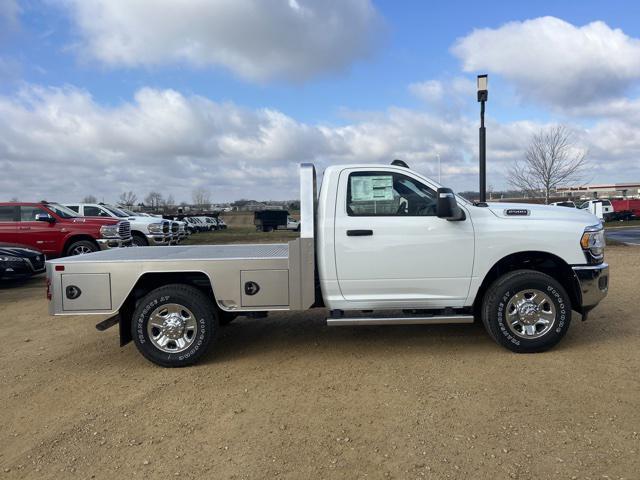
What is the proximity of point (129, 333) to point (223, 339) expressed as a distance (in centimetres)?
116

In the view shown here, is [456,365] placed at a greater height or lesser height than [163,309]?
lesser

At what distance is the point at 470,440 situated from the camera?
330cm

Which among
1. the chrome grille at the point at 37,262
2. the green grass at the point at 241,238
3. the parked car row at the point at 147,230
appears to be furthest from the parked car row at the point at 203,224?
the chrome grille at the point at 37,262

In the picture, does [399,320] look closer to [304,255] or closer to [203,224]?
[304,255]

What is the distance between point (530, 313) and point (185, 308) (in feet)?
11.3

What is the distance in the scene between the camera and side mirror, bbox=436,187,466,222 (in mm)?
4605

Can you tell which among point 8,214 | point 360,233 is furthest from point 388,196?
point 8,214

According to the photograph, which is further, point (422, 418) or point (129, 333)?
point (129, 333)

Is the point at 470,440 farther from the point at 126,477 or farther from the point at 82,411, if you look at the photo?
the point at 82,411

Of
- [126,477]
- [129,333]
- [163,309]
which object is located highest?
[163,309]

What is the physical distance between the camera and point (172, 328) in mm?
4828

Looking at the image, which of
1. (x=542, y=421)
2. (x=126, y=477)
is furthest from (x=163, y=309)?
(x=542, y=421)

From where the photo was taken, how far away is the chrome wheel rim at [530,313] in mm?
4867

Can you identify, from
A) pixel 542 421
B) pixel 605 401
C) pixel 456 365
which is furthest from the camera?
pixel 456 365
